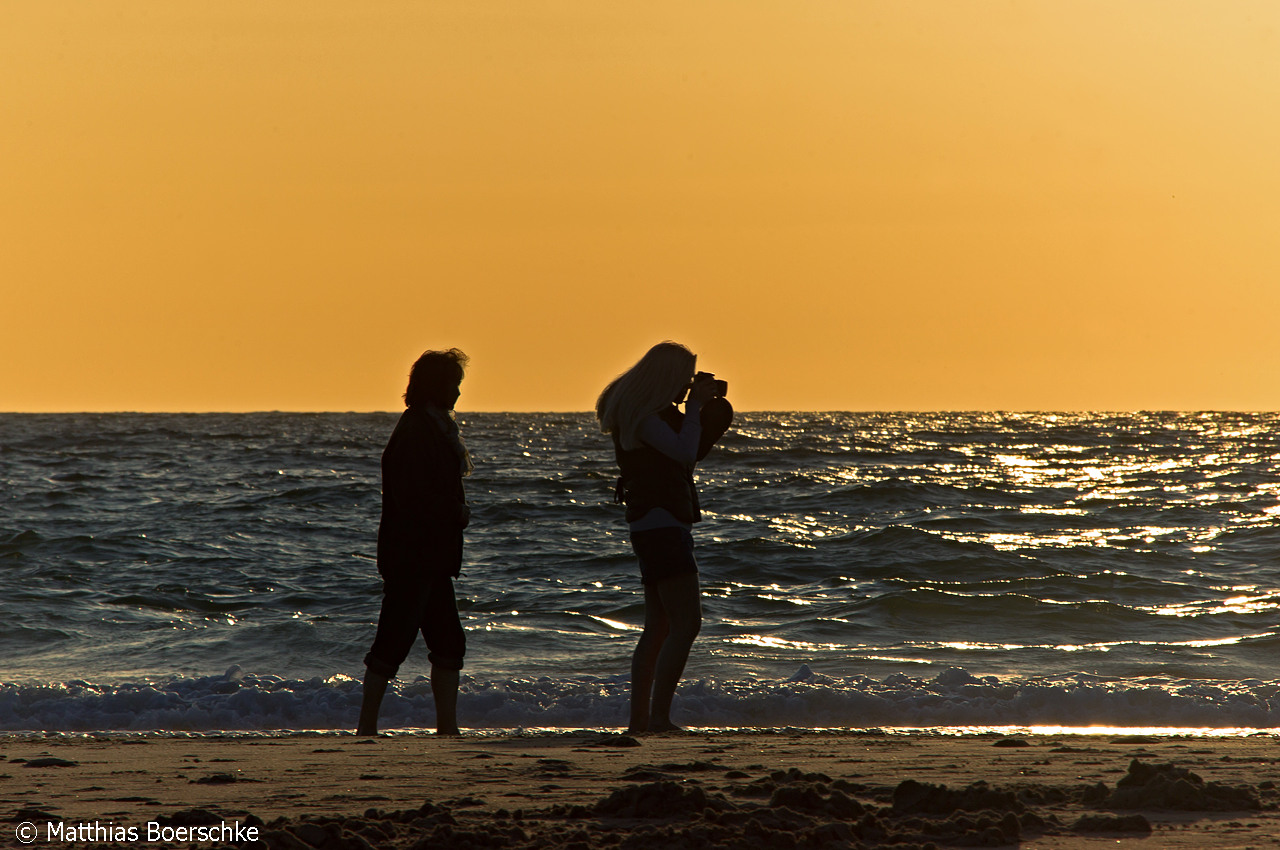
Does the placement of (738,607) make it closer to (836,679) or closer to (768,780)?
(836,679)

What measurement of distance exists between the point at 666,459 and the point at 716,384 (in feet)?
1.25

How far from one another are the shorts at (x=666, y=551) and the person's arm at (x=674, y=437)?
29 cm

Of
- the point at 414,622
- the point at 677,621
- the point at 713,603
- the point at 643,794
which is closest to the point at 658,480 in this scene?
the point at 677,621

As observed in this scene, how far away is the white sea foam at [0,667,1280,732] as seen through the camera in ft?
19.7

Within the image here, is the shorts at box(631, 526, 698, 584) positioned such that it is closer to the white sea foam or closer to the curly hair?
the curly hair

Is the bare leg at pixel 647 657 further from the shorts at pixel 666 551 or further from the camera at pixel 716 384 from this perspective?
the camera at pixel 716 384

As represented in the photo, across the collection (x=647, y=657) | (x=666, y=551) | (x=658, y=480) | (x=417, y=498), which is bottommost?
(x=647, y=657)

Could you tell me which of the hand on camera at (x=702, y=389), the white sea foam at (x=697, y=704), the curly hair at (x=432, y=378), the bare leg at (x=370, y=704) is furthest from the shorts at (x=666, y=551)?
the white sea foam at (x=697, y=704)

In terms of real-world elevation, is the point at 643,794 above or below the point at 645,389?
below

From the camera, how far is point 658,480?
4.44 m

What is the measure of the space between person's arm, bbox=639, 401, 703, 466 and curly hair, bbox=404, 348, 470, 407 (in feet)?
2.89

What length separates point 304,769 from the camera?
390 cm

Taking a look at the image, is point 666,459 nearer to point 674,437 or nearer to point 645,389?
point 674,437

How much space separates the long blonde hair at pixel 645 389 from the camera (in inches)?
174
